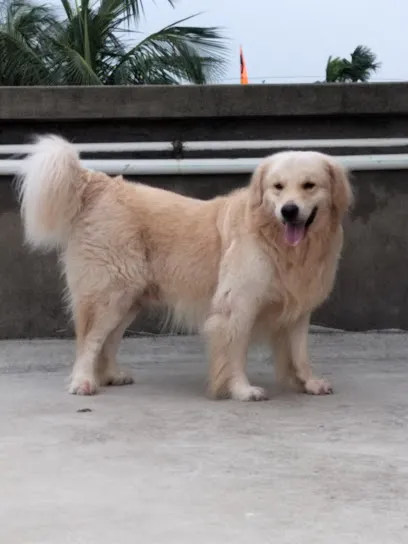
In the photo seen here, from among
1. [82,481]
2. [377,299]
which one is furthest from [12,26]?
[82,481]

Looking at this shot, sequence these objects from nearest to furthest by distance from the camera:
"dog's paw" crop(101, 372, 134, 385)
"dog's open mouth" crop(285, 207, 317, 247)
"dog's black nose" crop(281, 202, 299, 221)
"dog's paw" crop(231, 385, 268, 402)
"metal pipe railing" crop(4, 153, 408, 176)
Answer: "dog's black nose" crop(281, 202, 299, 221) < "dog's open mouth" crop(285, 207, 317, 247) < "dog's paw" crop(231, 385, 268, 402) < "dog's paw" crop(101, 372, 134, 385) < "metal pipe railing" crop(4, 153, 408, 176)

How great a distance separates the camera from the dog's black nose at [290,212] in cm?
496

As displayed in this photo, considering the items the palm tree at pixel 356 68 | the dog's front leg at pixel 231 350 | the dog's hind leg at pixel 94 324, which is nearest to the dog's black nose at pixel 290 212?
the dog's front leg at pixel 231 350

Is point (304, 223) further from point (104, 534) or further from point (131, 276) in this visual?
point (104, 534)

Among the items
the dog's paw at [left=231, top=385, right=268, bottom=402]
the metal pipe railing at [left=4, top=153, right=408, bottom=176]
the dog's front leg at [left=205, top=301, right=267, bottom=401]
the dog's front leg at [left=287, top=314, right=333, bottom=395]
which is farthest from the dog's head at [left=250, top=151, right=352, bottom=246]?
the metal pipe railing at [left=4, top=153, right=408, bottom=176]

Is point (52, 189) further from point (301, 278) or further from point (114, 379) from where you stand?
point (301, 278)

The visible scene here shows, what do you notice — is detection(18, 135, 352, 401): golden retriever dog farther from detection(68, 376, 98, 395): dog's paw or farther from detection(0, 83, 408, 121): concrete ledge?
detection(0, 83, 408, 121): concrete ledge

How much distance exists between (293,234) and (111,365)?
1.54m

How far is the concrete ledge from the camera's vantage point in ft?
23.6

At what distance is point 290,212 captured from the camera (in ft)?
16.3

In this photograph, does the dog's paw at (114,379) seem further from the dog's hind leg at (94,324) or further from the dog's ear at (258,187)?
the dog's ear at (258,187)

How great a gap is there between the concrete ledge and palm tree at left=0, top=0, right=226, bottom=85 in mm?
9489

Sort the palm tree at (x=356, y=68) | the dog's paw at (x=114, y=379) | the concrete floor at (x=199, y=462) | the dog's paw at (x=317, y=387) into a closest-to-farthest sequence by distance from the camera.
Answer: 1. the concrete floor at (x=199, y=462)
2. the dog's paw at (x=317, y=387)
3. the dog's paw at (x=114, y=379)
4. the palm tree at (x=356, y=68)

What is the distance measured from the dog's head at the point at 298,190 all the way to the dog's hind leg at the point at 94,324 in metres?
1.08
